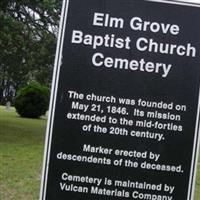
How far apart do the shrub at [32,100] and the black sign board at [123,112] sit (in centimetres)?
2863

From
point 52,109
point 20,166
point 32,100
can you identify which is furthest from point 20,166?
point 32,100

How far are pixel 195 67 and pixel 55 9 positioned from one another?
58.2ft

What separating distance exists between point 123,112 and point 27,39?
19509 mm

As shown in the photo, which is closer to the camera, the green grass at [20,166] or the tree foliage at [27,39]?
the green grass at [20,166]

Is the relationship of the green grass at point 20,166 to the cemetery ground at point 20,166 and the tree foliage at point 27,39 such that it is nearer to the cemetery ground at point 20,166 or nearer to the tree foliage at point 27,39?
the cemetery ground at point 20,166

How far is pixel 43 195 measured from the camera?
317cm

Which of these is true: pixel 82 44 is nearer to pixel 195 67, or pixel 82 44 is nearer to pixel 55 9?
pixel 195 67

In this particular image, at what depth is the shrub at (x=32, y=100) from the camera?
32219 mm

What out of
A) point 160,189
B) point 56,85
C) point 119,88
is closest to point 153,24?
point 119,88

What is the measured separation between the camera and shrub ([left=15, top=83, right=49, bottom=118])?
1268 inches

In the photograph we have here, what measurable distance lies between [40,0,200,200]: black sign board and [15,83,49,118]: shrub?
93.9 feet

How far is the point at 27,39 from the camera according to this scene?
22312mm

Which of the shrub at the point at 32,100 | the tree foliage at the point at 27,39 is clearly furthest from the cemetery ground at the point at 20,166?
the shrub at the point at 32,100

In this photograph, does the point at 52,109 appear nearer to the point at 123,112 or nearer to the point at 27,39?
the point at 123,112
